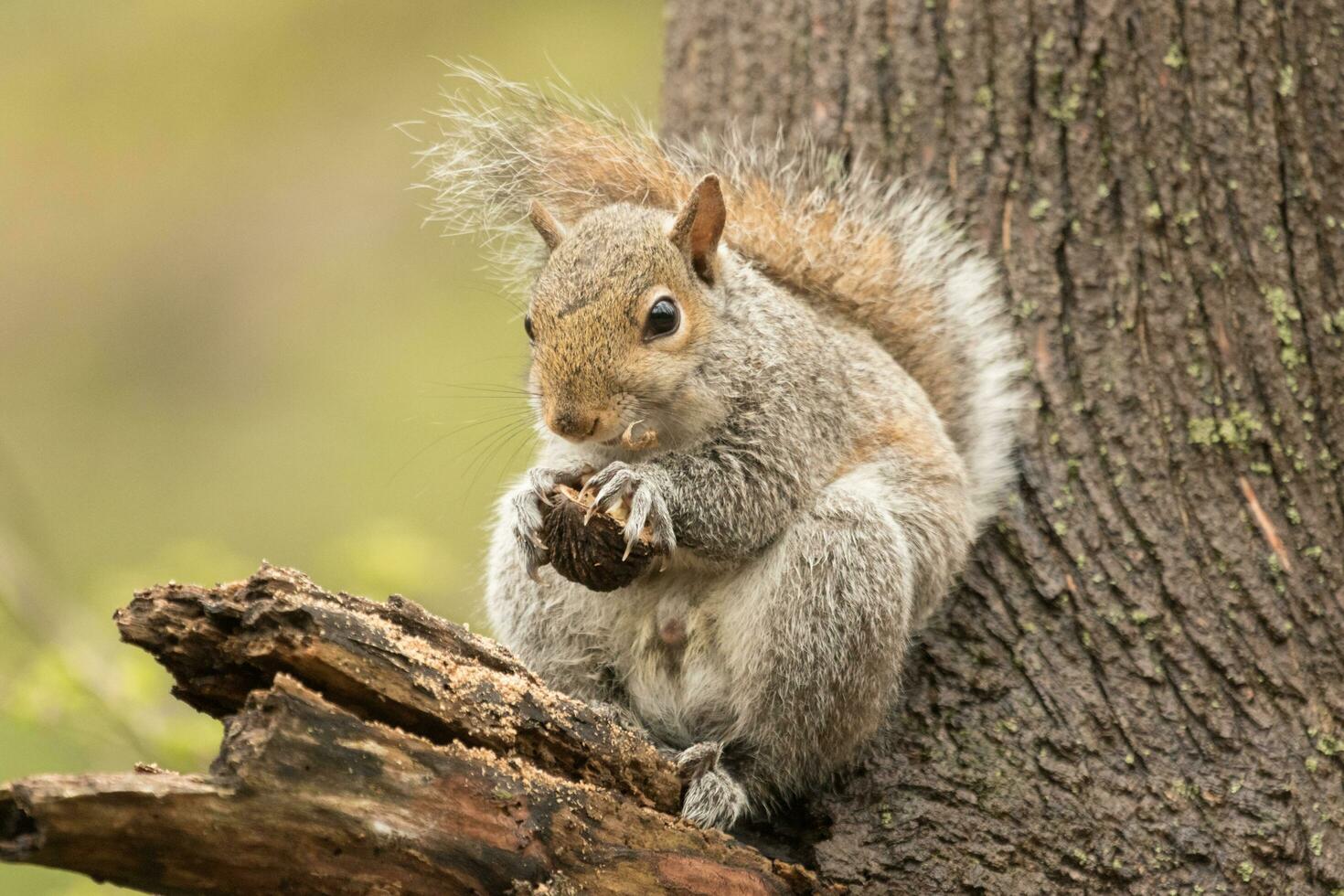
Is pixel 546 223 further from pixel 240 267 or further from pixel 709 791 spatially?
pixel 240 267

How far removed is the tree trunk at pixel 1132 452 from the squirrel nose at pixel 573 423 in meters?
0.82

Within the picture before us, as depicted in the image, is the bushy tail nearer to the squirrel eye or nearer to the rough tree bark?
the rough tree bark

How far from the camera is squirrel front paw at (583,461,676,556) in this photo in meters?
2.36

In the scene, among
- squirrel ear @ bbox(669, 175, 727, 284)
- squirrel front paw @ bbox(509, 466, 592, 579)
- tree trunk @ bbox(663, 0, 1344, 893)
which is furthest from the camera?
squirrel ear @ bbox(669, 175, 727, 284)

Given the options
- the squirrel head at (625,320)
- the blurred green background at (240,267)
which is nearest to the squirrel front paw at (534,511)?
the squirrel head at (625,320)

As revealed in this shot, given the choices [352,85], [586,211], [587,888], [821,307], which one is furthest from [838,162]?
[352,85]

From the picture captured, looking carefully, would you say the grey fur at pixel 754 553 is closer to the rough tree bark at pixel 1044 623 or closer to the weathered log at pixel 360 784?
the rough tree bark at pixel 1044 623

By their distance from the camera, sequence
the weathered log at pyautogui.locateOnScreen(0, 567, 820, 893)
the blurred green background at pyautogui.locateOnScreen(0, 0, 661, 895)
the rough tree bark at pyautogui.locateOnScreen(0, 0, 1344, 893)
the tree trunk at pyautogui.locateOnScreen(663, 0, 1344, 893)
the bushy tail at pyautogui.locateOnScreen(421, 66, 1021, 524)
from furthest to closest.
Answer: the blurred green background at pyautogui.locateOnScreen(0, 0, 661, 895) < the bushy tail at pyautogui.locateOnScreen(421, 66, 1021, 524) < the tree trunk at pyautogui.locateOnScreen(663, 0, 1344, 893) < the rough tree bark at pyautogui.locateOnScreen(0, 0, 1344, 893) < the weathered log at pyautogui.locateOnScreen(0, 567, 820, 893)

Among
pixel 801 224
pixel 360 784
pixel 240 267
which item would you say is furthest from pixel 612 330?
pixel 240 267

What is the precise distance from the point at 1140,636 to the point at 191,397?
6112 mm

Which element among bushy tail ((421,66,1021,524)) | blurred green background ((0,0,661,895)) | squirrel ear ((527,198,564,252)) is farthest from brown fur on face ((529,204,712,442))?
blurred green background ((0,0,661,895))

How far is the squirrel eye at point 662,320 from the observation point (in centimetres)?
248

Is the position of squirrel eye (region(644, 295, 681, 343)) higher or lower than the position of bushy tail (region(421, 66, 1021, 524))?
lower

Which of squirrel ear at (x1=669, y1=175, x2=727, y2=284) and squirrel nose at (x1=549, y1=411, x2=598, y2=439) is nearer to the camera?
squirrel nose at (x1=549, y1=411, x2=598, y2=439)
